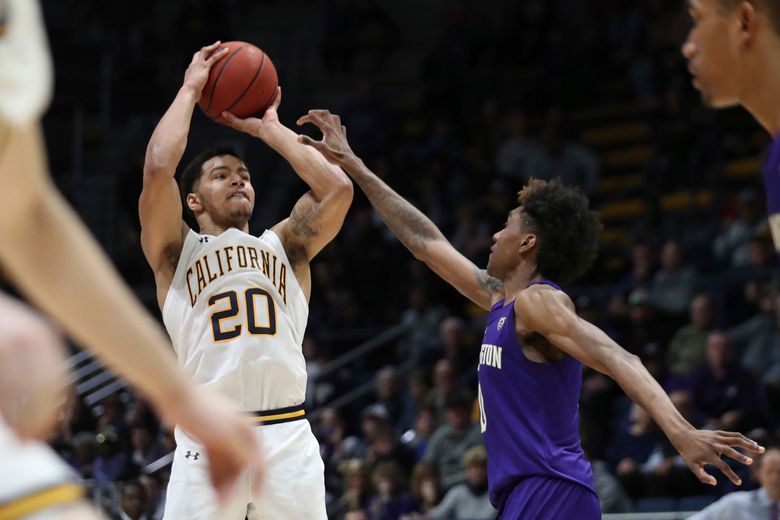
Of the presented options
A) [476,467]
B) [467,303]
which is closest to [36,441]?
[476,467]

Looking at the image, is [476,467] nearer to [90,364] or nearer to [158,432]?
[158,432]

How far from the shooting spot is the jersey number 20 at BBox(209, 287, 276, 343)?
17.4 feet

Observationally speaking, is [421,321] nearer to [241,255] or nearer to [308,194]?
[308,194]

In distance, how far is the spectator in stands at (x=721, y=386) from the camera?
891 centimetres

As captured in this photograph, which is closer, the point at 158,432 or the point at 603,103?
the point at 158,432

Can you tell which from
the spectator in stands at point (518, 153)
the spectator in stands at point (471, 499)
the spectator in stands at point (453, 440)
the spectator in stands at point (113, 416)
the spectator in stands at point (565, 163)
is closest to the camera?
the spectator in stands at point (471, 499)

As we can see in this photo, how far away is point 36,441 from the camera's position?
73.9 inches

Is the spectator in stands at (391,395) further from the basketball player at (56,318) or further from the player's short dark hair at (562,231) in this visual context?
the basketball player at (56,318)

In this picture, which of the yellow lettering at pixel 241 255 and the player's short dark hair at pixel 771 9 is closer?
the player's short dark hair at pixel 771 9

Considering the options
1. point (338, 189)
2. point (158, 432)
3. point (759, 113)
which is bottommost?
point (158, 432)

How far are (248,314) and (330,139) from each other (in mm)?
1005

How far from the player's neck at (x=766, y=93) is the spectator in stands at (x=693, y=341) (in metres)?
6.92

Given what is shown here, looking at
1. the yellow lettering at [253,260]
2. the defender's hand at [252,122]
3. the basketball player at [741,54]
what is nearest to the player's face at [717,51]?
the basketball player at [741,54]

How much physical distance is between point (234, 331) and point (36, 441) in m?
3.43
